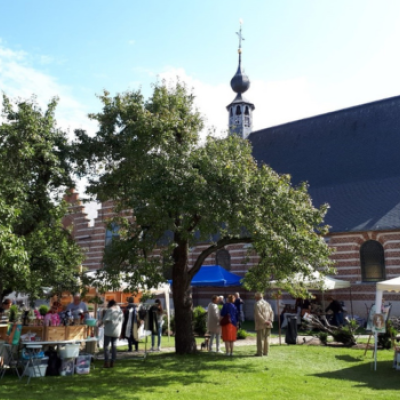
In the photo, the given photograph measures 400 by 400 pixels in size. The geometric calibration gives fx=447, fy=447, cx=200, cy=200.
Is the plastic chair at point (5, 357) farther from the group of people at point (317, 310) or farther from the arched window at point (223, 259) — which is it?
the arched window at point (223, 259)

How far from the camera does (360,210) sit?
2214 centimetres

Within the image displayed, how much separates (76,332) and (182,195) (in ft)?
12.6

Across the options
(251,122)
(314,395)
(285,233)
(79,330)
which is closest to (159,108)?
(285,233)

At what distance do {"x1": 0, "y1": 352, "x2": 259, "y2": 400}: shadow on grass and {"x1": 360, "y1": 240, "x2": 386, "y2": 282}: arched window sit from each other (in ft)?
40.4

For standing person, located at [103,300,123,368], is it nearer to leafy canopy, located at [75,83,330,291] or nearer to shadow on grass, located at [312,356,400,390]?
leafy canopy, located at [75,83,330,291]

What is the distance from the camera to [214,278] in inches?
880

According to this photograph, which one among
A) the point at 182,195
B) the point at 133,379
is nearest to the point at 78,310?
the point at 133,379

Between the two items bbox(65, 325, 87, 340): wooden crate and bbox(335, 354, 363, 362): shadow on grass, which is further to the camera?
bbox(335, 354, 363, 362): shadow on grass

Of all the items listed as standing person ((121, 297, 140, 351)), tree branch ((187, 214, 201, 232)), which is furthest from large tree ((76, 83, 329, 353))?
standing person ((121, 297, 140, 351))

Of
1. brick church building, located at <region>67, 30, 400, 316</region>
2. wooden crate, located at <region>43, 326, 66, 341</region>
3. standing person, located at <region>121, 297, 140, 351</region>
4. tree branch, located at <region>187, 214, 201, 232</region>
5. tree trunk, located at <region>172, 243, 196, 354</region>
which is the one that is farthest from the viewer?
brick church building, located at <region>67, 30, 400, 316</region>

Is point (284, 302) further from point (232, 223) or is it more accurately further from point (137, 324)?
point (232, 223)

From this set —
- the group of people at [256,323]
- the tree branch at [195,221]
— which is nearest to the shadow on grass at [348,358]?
the group of people at [256,323]

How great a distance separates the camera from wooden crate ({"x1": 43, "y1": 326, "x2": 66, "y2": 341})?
9547 millimetres

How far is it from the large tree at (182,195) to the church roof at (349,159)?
37.1ft
